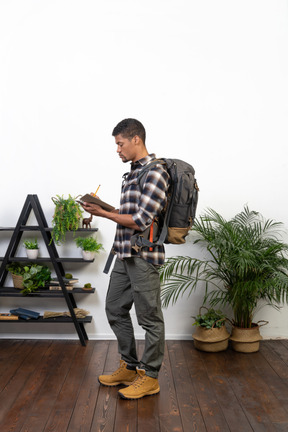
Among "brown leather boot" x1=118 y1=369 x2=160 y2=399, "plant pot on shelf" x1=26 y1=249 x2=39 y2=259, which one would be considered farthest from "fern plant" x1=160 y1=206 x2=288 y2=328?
"plant pot on shelf" x1=26 y1=249 x2=39 y2=259

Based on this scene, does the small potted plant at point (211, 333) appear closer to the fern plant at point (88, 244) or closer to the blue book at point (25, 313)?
the fern plant at point (88, 244)

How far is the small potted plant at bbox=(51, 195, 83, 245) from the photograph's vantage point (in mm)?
3764

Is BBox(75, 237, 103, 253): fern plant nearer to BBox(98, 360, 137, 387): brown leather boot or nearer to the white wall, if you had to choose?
the white wall

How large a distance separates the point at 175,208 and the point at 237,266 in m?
0.99

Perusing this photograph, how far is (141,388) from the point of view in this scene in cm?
285

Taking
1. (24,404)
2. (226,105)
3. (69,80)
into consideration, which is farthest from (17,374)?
(226,105)

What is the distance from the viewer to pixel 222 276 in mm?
3857

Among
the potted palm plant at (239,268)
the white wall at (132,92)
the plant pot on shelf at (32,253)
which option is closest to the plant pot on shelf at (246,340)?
the potted palm plant at (239,268)

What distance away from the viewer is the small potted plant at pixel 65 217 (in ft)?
12.3

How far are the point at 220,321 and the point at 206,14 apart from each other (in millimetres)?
2422

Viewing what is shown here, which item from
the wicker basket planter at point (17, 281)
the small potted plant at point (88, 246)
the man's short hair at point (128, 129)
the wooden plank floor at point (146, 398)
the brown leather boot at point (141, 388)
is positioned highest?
the man's short hair at point (128, 129)

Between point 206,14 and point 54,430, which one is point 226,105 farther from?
point 54,430

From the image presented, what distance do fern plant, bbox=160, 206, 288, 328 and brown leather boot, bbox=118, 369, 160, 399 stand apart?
83cm

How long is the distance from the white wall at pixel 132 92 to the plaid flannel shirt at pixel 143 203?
117 centimetres
